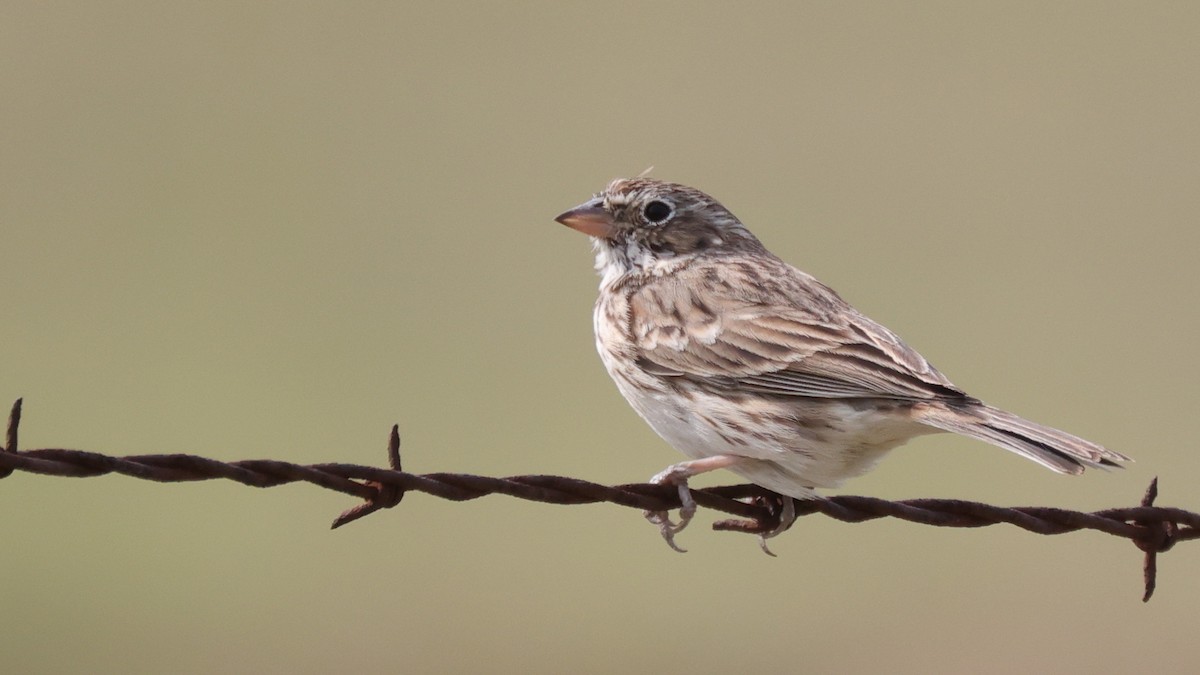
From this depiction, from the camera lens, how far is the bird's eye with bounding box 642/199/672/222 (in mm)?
7445

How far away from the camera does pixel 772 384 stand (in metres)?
6.07

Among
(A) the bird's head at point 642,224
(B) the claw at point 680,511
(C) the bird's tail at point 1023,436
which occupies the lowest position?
(B) the claw at point 680,511

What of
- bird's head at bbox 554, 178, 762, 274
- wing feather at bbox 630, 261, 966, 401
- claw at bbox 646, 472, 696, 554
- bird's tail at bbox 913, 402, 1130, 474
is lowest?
claw at bbox 646, 472, 696, 554

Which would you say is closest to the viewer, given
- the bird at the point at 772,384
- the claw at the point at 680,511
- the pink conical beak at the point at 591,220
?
the claw at the point at 680,511

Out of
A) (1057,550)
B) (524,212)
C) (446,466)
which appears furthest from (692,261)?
(524,212)

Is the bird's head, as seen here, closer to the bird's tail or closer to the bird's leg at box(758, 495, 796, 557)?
the bird's leg at box(758, 495, 796, 557)

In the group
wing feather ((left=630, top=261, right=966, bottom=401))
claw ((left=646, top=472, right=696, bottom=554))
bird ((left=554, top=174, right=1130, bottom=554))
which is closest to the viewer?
claw ((left=646, top=472, right=696, bottom=554))

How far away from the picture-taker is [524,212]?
56.5ft

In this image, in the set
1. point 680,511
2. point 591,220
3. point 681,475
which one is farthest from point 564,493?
point 591,220

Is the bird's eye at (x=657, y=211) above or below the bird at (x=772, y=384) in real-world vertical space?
above

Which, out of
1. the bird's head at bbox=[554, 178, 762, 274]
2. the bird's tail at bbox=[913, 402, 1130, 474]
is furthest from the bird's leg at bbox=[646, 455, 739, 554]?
the bird's head at bbox=[554, 178, 762, 274]

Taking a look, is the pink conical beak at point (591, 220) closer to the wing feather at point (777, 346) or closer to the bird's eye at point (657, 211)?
the bird's eye at point (657, 211)

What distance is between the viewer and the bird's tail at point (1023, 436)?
16.2ft

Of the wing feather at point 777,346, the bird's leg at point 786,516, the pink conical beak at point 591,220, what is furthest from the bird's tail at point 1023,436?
the pink conical beak at point 591,220
